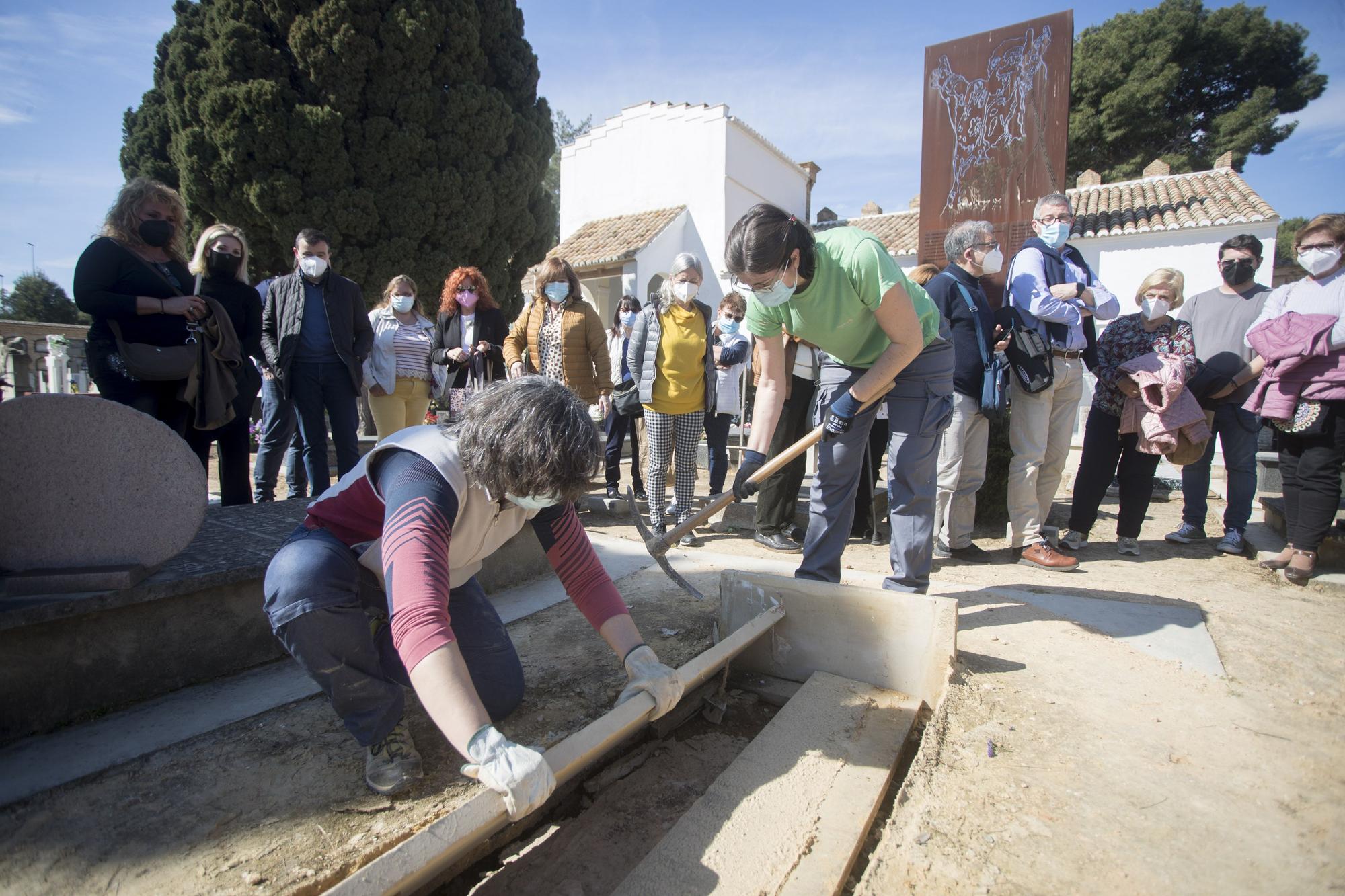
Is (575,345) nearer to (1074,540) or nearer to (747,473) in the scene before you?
(747,473)

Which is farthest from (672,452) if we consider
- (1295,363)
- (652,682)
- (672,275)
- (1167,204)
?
(1167,204)

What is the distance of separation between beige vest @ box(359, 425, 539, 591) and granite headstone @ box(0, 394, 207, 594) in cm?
77

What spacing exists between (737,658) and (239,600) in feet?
5.70

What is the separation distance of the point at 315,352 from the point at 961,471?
364cm

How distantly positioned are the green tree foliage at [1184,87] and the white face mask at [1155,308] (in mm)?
21434

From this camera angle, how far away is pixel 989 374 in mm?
3725

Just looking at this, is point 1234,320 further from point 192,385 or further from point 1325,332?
point 192,385

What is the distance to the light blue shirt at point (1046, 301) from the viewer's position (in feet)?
12.0

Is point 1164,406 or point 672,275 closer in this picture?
point 1164,406

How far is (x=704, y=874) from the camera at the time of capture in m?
1.50

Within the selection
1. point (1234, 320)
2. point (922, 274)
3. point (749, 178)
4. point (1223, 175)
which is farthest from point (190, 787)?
point (1223, 175)

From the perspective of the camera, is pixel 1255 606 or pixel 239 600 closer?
pixel 239 600

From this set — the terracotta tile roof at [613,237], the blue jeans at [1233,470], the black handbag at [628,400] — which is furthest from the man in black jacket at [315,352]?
the terracotta tile roof at [613,237]

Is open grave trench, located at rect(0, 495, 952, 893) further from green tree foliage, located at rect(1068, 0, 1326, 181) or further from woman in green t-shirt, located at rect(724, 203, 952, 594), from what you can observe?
green tree foliage, located at rect(1068, 0, 1326, 181)
